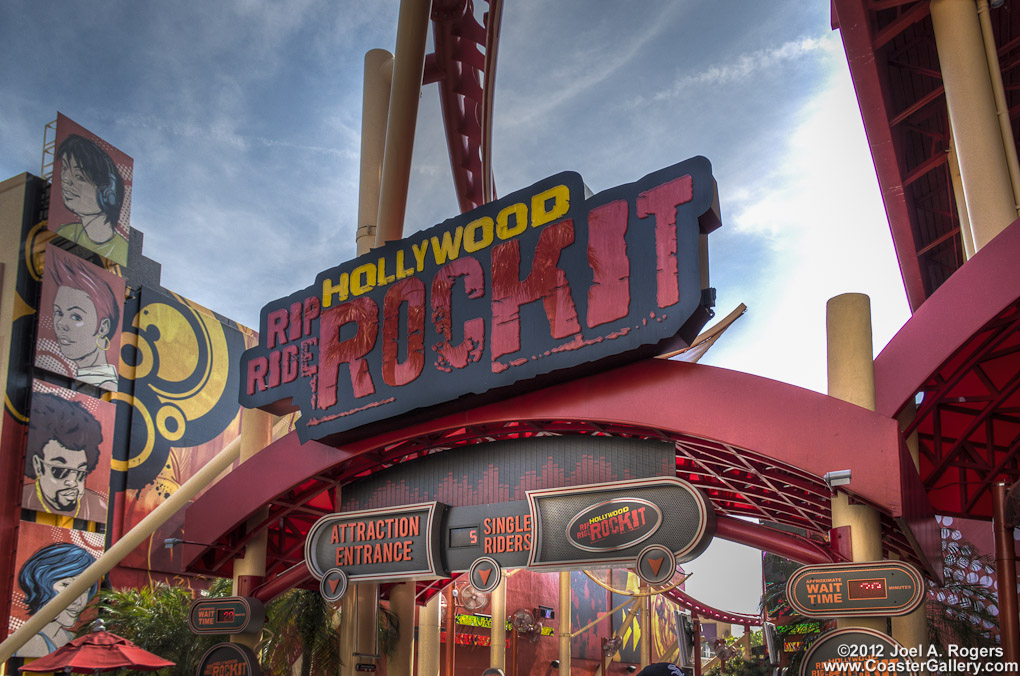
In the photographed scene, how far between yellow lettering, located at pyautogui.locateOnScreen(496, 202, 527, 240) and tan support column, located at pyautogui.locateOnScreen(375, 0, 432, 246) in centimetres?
372

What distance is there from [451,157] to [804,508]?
1266 centimetres

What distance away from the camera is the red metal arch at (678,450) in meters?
10.6

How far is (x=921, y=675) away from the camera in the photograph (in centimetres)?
1079

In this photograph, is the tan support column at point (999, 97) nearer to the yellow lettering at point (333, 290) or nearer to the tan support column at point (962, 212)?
the tan support column at point (962, 212)

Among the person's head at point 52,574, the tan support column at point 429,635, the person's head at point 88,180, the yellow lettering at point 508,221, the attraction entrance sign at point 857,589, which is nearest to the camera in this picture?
the attraction entrance sign at point 857,589

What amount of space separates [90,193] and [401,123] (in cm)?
1462

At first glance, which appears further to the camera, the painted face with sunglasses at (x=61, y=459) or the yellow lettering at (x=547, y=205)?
the painted face with sunglasses at (x=61, y=459)

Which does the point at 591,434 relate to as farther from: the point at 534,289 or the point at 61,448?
the point at 61,448

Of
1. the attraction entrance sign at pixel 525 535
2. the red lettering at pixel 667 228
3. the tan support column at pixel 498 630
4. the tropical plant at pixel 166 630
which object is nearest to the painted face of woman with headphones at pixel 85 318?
the tropical plant at pixel 166 630

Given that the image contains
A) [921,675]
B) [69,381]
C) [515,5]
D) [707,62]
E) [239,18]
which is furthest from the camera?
[707,62]

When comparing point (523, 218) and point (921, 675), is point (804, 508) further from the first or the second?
point (523, 218)

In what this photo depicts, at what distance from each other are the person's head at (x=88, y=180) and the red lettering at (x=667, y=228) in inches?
816

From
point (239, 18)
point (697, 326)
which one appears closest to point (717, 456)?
point (697, 326)

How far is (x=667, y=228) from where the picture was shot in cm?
1206
